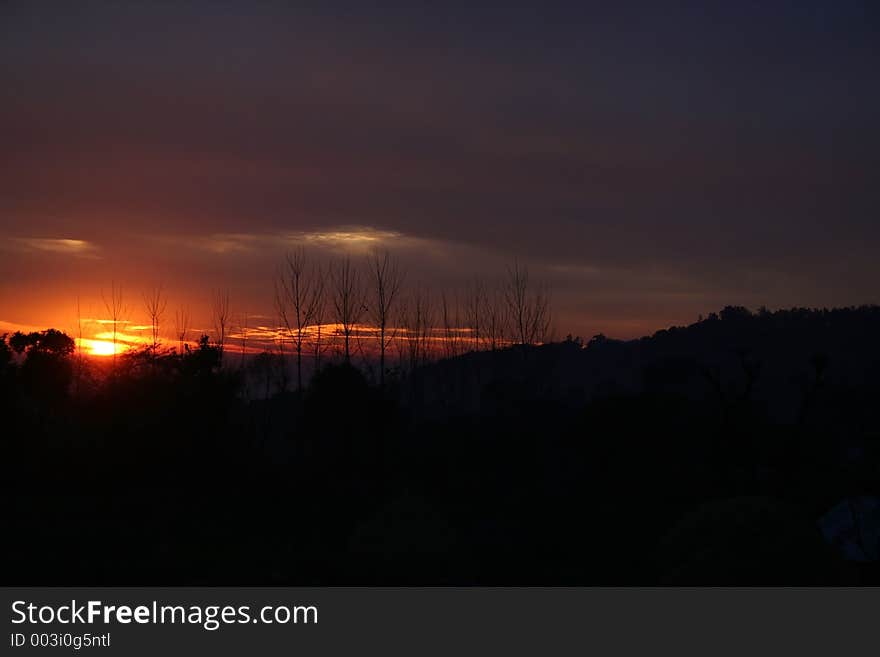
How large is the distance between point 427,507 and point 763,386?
51397 millimetres

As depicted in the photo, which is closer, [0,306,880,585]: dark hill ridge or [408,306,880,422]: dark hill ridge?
[0,306,880,585]: dark hill ridge

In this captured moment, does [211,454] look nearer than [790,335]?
Yes

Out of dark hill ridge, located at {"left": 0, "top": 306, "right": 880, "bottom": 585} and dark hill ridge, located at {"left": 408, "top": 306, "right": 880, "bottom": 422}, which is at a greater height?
dark hill ridge, located at {"left": 408, "top": 306, "right": 880, "bottom": 422}

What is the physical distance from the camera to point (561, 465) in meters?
32.8

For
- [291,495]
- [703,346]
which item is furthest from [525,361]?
[703,346]

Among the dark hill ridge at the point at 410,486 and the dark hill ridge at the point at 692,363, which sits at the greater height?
the dark hill ridge at the point at 692,363

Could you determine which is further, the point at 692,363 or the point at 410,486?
the point at 692,363

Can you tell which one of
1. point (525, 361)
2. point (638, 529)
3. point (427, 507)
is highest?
point (525, 361)

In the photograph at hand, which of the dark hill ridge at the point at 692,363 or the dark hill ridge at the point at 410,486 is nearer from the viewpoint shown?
the dark hill ridge at the point at 410,486

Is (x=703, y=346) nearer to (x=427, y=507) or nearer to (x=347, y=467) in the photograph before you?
(x=347, y=467)

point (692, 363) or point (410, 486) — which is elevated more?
point (692, 363)

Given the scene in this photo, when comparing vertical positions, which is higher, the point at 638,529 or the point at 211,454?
the point at 211,454

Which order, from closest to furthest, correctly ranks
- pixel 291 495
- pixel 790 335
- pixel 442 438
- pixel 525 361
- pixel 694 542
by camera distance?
pixel 694 542 → pixel 291 495 → pixel 442 438 → pixel 525 361 → pixel 790 335

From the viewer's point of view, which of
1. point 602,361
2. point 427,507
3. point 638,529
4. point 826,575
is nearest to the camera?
point 826,575
